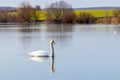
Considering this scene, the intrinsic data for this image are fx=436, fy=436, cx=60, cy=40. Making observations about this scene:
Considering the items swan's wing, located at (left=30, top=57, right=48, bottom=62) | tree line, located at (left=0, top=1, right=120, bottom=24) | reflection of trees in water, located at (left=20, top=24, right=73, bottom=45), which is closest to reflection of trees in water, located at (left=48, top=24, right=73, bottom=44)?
reflection of trees in water, located at (left=20, top=24, right=73, bottom=45)

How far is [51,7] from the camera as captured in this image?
9594cm

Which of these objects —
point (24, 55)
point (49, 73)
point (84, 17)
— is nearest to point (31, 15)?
point (84, 17)

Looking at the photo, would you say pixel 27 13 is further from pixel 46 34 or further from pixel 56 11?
pixel 46 34

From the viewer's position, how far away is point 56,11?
304 feet

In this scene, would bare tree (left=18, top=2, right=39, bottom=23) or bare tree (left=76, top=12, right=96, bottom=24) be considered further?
bare tree (left=18, top=2, right=39, bottom=23)

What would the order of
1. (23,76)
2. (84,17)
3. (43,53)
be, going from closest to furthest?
(23,76) → (43,53) → (84,17)

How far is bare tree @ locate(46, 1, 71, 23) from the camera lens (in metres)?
90.8

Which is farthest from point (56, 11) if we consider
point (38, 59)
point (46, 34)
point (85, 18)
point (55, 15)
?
point (38, 59)

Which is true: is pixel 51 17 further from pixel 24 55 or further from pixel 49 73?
pixel 49 73

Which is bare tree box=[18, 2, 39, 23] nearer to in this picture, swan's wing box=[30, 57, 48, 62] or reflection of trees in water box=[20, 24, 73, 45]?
reflection of trees in water box=[20, 24, 73, 45]

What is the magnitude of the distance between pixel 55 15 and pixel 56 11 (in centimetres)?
157

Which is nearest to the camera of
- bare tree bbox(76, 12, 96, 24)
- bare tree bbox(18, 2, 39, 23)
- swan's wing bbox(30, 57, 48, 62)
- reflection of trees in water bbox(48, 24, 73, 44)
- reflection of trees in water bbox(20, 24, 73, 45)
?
swan's wing bbox(30, 57, 48, 62)

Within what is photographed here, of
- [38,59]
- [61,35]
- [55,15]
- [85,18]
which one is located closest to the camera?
[38,59]

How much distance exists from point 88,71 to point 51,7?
80491 mm
